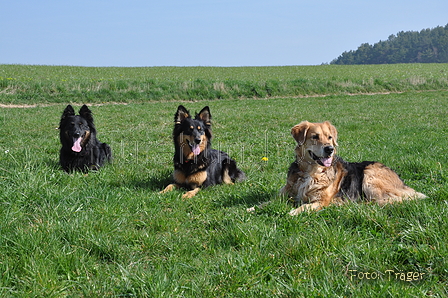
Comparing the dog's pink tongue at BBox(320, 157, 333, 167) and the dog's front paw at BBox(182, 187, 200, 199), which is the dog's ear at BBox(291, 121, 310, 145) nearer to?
the dog's pink tongue at BBox(320, 157, 333, 167)

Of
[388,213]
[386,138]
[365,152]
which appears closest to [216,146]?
[365,152]

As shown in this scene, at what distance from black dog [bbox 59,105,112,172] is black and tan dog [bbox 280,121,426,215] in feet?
13.7

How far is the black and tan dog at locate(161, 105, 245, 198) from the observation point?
235 inches

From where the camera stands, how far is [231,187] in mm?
6047

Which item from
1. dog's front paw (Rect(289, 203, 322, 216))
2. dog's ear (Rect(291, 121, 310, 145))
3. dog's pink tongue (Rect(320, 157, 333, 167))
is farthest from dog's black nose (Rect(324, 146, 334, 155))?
dog's front paw (Rect(289, 203, 322, 216))

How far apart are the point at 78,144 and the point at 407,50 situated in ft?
463

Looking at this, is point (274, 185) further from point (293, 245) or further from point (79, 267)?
point (79, 267)

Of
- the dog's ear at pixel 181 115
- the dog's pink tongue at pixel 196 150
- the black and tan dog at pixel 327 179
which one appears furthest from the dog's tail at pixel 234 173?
the black and tan dog at pixel 327 179

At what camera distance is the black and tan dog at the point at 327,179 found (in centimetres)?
457

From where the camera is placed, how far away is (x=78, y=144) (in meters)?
6.95

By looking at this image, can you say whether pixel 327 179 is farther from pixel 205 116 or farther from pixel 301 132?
pixel 205 116

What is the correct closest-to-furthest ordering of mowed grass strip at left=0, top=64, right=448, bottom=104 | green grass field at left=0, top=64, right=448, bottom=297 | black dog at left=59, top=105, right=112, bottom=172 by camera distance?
green grass field at left=0, top=64, right=448, bottom=297 < black dog at left=59, top=105, right=112, bottom=172 < mowed grass strip at left=0, top=64, right=448, bottom=104

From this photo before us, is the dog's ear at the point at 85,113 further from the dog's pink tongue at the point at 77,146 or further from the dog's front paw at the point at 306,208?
the dog's front paw at the point at 306,208

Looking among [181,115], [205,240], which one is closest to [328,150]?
[205,240]
